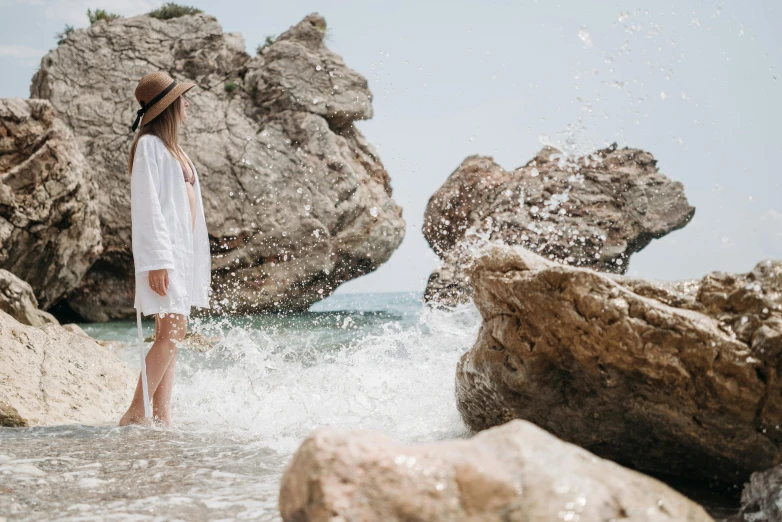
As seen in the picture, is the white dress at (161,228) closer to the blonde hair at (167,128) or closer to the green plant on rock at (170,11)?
the blonde hair at (167,128)

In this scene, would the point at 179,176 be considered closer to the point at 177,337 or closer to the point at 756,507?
the point at 177,337

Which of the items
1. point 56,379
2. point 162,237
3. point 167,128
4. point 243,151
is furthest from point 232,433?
point 243,151

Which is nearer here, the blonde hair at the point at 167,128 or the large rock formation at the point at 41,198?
the blonde hair at the point at 167,128

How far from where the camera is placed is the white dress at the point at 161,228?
12.8 feet

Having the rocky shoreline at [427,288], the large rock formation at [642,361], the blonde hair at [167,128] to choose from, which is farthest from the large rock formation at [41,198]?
the large rock formation at [642,361]

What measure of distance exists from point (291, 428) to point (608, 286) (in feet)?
7.37

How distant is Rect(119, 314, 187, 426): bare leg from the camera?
400cm

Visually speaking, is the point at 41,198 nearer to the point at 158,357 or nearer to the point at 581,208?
the point at 158,357

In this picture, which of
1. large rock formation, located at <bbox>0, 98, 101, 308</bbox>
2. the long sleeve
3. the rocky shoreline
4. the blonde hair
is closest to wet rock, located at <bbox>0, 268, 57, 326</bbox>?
the rocky shoreline

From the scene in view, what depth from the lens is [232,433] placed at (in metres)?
3.91

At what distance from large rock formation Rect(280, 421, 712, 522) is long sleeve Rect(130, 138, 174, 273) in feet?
8.26

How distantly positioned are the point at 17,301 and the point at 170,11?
1430cm

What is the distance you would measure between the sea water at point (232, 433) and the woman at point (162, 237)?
349mm

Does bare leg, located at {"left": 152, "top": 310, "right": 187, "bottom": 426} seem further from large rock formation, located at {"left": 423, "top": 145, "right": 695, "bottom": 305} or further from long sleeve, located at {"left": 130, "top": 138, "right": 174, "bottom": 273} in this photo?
large rock formation, located at {"left": 423, "top": 145, "right": 695, "bottom": 305}
